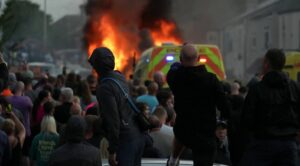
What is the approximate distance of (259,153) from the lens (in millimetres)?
8445

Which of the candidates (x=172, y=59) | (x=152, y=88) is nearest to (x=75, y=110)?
(x=152, y=88)

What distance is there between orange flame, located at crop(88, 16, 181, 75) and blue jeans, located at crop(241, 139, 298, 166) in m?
25.6

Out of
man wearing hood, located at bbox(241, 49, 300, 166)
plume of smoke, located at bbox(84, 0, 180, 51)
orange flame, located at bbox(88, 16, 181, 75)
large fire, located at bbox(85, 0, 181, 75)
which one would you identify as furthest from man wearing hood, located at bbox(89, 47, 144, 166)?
plume of smoke, located at bbox(84, 0, 180, 51)

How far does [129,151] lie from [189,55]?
40.3 inches

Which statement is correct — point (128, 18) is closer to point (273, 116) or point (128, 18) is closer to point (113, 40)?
point (113, 40)

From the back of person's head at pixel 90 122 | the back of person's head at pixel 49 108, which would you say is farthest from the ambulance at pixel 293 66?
the back of person's head at pixel 90 122

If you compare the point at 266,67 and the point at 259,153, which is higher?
the point at 266,67

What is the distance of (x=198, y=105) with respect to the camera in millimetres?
8547

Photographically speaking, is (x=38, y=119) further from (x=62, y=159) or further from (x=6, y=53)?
(x=6, y=53)

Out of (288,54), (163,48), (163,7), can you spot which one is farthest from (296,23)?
(163,48)

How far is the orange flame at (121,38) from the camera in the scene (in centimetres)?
3462

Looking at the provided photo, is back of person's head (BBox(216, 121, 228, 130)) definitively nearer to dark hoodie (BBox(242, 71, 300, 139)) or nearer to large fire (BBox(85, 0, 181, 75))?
dark hoodie (BBox(242, 71, 300, 139))

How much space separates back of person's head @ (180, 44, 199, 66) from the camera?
856 cm

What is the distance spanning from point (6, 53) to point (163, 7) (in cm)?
650
